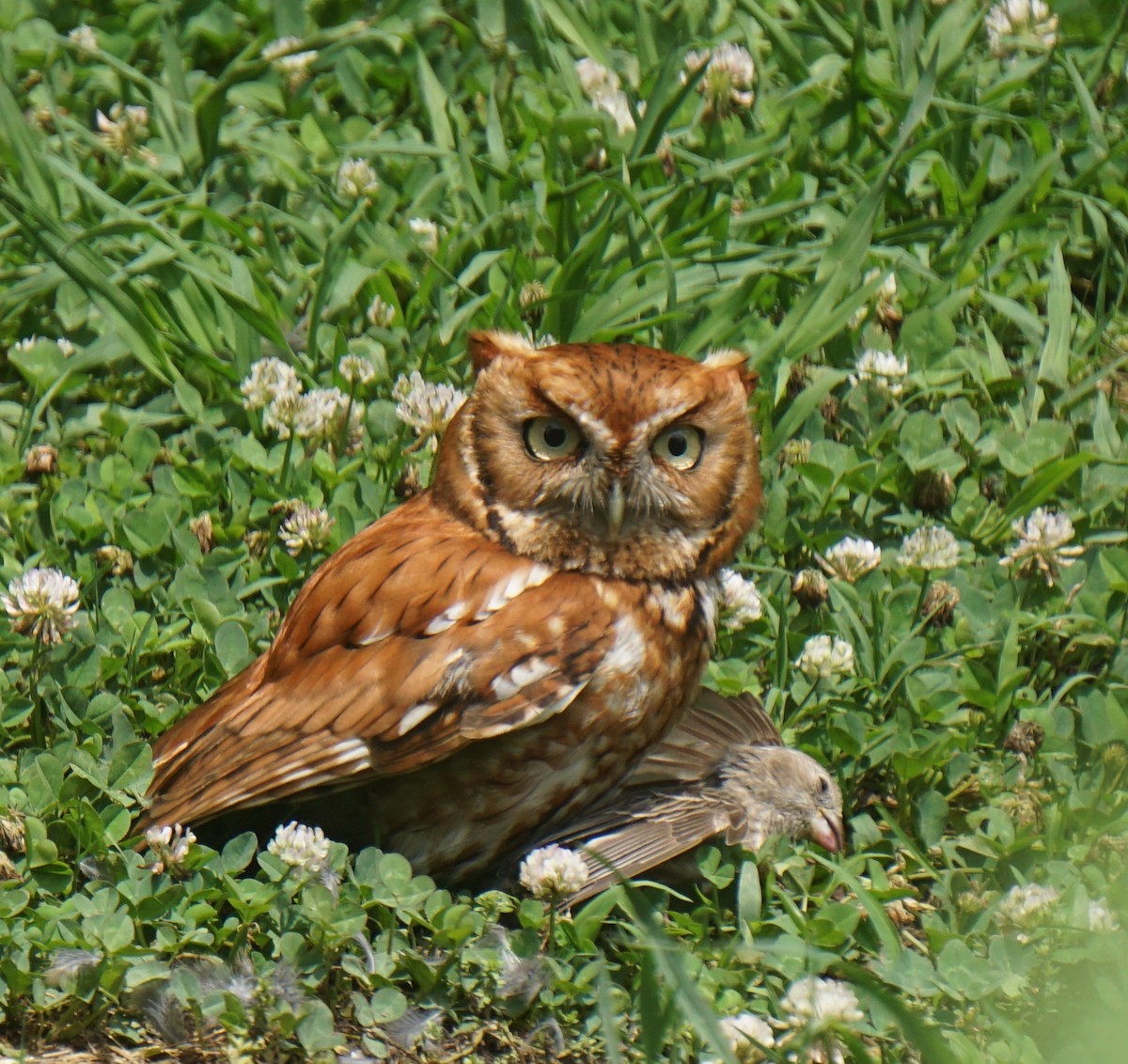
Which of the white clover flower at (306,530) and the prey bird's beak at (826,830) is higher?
the white clover flower at (306,530)

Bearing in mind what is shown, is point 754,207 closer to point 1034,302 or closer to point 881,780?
point 1034,302

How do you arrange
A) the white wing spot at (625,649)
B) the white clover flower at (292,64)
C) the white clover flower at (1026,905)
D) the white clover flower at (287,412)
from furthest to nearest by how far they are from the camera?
the white clover flower at (292,64) < the white clover flower at (287,412) < the white wing spot at (625,649) < the white clover flower at (1026,905)

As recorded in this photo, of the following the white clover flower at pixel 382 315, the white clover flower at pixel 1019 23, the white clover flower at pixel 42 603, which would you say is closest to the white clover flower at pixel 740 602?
the white clover flower at pixel 382 315

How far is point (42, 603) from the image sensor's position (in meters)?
3.62

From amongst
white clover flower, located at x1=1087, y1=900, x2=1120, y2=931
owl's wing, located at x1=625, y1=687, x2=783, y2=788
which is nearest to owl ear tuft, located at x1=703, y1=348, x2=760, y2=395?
owl's wing, located at x1=625, y1=687, x2=783, y2=788

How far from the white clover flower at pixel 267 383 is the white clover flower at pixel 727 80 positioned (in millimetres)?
1757

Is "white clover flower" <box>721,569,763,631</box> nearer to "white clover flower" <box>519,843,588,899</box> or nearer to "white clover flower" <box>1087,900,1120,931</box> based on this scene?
"white clover flower" <box>519,843,588,899</box>

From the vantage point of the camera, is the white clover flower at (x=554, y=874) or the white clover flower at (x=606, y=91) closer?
the white clover flower at (x=554, y=874)

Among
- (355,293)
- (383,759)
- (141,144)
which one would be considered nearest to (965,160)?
(355,293)

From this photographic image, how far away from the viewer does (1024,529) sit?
4.22 metres

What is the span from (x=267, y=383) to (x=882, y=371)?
65.5 inches

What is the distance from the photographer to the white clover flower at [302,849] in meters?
3.17

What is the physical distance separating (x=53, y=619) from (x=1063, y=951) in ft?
7.22

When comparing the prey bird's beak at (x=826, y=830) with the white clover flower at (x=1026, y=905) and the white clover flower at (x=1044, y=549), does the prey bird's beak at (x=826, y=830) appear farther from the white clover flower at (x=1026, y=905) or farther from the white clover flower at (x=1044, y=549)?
the white clover flower at (x=1044, y=549)
